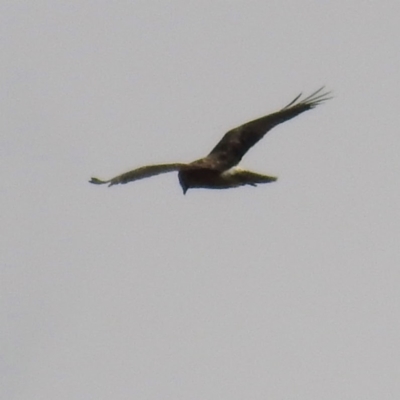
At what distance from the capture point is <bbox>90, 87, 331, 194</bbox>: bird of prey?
3163 cm

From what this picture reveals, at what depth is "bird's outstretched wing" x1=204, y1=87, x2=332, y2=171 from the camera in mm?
33562

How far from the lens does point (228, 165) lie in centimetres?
3306

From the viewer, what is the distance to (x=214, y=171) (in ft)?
107

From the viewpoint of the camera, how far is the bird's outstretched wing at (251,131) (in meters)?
33.6

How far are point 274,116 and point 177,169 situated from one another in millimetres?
2780

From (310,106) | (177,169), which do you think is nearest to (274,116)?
(310,106)

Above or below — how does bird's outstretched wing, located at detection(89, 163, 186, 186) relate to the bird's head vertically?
above

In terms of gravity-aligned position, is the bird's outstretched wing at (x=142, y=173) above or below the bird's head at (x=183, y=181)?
above

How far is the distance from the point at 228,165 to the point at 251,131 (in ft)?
3.61

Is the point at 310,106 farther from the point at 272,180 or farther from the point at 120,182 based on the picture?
the point at 120,182

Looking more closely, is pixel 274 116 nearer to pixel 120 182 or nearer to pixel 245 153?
pixel 245 153

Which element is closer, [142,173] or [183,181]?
[142,173]

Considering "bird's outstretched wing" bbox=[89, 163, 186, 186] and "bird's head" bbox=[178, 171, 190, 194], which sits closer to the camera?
"bird's outstretched wing" bbox=[89, 163, 186, 186]

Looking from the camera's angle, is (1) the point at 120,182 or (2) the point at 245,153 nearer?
(1) the point at 120,182
